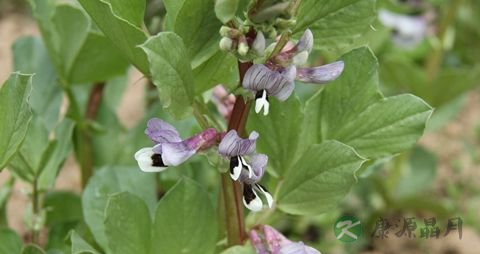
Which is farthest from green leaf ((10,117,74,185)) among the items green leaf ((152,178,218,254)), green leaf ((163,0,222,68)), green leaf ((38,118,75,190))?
green leaf ((163,0,222,68))

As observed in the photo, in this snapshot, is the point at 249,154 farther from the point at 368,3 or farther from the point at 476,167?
the point at 476,167

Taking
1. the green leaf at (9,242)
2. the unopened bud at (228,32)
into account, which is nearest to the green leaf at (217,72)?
the unopened bud at (228,32)

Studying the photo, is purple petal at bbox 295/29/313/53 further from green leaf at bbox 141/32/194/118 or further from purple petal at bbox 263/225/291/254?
purple petal at bbox 263/225/291/254

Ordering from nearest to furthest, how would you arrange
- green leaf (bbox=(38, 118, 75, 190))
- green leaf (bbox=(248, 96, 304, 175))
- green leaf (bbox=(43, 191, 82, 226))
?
green leaf (bbox=(248, 96, 304, 175))
green leaf (bbox=(38, 118, 75, 190))
green leaf (bbox=(43, 191, 82, 226))

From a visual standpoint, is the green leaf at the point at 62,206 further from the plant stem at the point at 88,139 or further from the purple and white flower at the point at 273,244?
the purple and white flower at the point at 273,244

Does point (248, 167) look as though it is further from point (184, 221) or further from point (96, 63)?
point (96, 63)

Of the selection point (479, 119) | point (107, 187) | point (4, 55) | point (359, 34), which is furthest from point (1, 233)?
point (479, 119)
